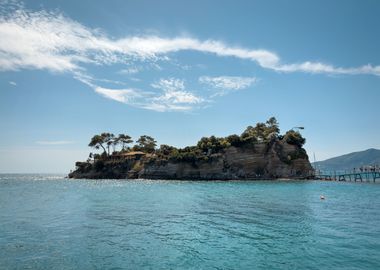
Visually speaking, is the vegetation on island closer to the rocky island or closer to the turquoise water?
the rocky island

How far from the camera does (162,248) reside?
1975cm

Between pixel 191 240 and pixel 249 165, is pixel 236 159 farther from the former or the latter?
pixel 191 240

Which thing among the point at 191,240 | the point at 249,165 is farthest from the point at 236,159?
the point at 191,240

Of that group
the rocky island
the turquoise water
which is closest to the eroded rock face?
the rocky island

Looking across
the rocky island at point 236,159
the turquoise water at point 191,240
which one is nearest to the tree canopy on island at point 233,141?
the rocky island at point 236,159

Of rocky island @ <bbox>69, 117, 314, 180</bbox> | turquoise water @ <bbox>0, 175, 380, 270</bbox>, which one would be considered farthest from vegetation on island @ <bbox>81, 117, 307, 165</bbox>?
turquoise water @ <bbox>0, 175, 380, 270</bbox>

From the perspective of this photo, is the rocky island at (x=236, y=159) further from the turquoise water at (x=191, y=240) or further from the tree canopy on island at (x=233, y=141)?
the turquoise water at (x=191, y=240)

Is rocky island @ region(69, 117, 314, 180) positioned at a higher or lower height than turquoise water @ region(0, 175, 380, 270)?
higher

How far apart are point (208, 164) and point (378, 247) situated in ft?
356

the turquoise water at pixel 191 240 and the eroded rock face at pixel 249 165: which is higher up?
the eroded rock face at pixel 249 165

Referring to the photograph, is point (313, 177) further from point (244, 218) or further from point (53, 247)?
point (53, 247)

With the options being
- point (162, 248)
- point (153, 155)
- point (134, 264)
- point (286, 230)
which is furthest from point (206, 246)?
point (153, 155)

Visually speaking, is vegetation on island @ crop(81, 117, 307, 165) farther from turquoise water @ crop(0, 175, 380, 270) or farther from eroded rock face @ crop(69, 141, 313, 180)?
turquoise water @ crop(0, 175, 380, 270)

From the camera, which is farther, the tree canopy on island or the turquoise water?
the tree canopy on island
